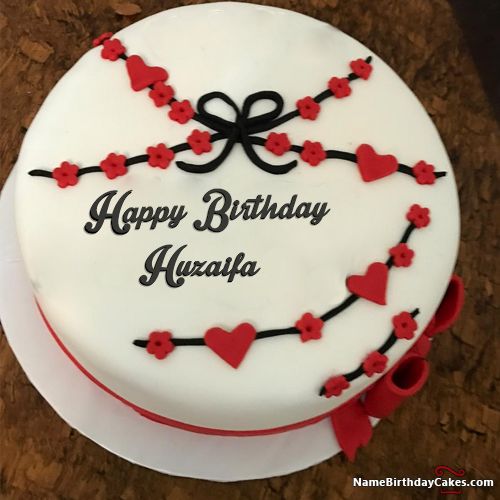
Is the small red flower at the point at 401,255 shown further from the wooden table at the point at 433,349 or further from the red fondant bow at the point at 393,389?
the wooden table at the point at 433,349

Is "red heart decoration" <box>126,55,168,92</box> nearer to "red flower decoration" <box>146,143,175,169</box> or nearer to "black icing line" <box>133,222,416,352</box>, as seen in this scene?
"red flower decoration" <box>146,143,175,169</box>

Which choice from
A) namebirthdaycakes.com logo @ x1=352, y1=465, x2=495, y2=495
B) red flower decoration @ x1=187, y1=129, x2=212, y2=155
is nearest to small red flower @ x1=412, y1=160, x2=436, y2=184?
red flower decoration @ x1=187, y1=129, x2=212, y2=155

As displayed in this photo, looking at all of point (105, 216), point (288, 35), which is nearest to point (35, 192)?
point (105, 216)

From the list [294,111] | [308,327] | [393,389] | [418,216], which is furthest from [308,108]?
[393,389]

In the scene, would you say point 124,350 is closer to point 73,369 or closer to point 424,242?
point 73,369

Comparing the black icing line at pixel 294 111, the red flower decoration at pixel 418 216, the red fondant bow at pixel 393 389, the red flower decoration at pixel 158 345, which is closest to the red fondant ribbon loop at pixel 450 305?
the red fondant bow at pixel 393 389

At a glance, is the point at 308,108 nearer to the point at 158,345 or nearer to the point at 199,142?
the point at 199,142

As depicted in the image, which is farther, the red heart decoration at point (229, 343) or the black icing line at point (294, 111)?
the black icing line at point (294, 111)
